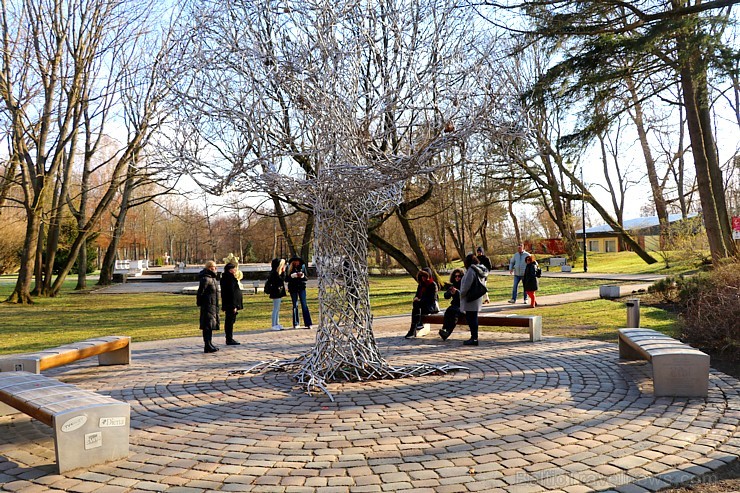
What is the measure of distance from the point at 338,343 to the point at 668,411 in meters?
3.71

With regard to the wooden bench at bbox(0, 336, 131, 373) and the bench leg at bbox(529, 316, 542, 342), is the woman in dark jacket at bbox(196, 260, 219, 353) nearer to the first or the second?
the wooden bench at bbox(0, 336, 131, 373)

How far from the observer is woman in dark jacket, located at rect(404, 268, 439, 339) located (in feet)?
36.3

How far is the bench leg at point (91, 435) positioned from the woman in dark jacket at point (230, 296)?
19.1ft

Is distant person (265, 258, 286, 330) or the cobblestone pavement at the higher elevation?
distant person (265, 258, 286, 330)

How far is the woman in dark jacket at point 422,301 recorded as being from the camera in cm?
1106

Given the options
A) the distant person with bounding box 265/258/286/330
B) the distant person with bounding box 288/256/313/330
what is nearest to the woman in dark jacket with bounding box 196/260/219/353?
the distant person with bounding box 265/258/286/330

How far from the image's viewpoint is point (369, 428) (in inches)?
212

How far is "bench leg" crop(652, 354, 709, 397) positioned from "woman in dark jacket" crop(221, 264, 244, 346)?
7.08 m

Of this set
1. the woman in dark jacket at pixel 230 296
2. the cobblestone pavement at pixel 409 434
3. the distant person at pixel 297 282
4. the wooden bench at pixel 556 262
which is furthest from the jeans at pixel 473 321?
the wooden bench at pixel 556 262

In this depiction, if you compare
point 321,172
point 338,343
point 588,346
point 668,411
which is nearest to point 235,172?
point 321,172

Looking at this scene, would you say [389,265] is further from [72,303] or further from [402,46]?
[402,46]

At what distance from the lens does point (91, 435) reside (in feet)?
15.0

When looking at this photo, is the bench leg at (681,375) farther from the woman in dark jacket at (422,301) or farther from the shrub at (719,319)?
the woman in dark jacket at (422,301)

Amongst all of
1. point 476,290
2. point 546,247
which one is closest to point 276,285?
point 476,290
